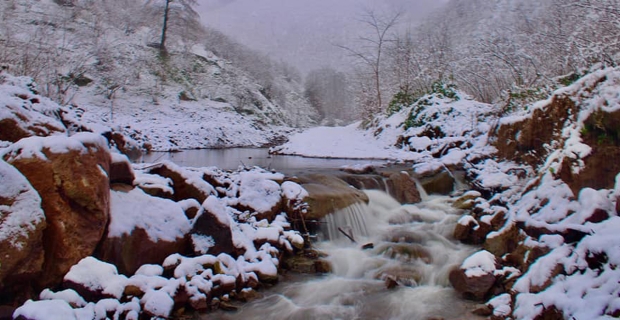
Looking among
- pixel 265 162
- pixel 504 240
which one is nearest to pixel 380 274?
pixel 504 240

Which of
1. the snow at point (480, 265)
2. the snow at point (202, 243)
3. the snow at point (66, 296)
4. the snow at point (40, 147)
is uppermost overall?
the snow at point (40, 147)

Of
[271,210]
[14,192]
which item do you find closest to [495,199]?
[271,210]

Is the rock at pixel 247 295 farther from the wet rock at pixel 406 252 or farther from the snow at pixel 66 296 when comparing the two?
the wet rock at pixel 406 252

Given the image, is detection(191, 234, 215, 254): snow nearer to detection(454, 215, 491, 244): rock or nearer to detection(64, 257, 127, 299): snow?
detection(64, 257, 127, 299): snow

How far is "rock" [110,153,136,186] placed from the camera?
5027mm

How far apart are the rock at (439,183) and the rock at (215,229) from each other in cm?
507

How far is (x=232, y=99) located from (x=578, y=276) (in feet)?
104

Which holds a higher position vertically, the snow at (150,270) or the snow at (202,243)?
the snow at (202,243)

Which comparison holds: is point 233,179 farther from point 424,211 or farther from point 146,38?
point 146,38

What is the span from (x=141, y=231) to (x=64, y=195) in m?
0.97

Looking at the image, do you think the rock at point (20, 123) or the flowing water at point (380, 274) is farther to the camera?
the rock at point (20, 123)

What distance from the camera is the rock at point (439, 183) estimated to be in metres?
8.33

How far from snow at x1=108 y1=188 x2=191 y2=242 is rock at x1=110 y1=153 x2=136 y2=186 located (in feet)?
0.85

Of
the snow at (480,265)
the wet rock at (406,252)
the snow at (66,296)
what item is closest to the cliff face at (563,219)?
the snow at (480,265)
